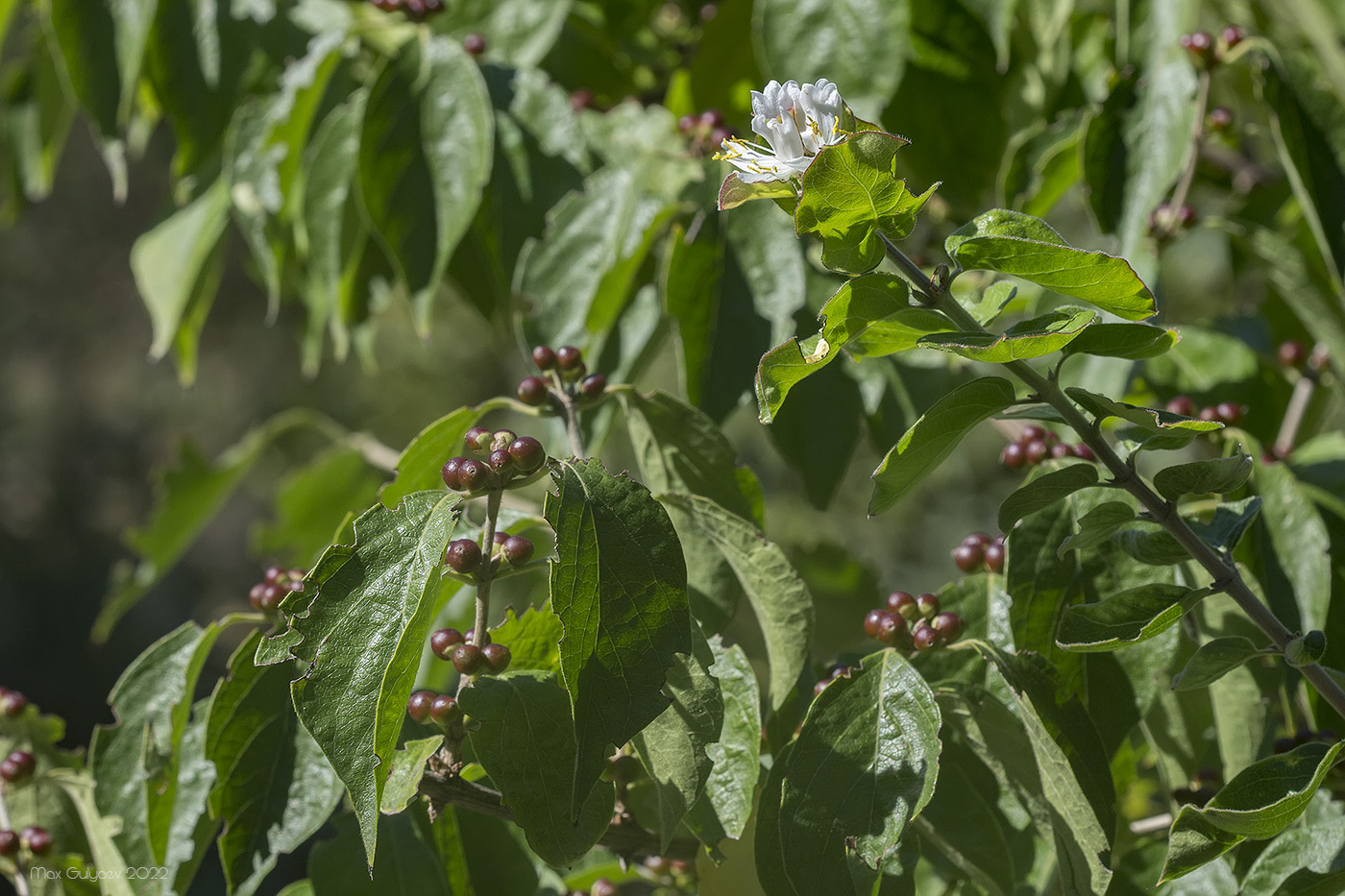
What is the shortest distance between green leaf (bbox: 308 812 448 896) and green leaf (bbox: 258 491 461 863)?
9.7 inches

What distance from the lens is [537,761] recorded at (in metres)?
0.62

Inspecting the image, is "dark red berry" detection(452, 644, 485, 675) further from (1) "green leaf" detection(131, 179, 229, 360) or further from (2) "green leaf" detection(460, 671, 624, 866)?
(1) "green leaf" detection(131, 179, 229, 360)

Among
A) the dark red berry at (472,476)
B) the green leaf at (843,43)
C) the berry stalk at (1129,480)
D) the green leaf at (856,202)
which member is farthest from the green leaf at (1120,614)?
the green leaf at (843,43)

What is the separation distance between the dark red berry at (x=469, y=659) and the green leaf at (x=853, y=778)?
0.20m

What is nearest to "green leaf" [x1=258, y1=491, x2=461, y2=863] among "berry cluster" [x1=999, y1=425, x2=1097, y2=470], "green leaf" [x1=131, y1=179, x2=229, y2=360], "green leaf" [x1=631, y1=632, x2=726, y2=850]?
"green leaf" [x1=631, y1=632, x2=726, y2=850]

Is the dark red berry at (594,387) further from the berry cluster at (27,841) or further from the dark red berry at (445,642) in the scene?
the berry cluster at (27,841)

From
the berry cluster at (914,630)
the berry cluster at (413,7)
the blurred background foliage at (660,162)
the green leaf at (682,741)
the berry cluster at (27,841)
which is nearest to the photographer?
the green leaf at (682,741)

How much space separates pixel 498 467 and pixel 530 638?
0.43 feet

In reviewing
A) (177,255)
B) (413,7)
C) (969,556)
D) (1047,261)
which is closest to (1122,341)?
(1047,261)

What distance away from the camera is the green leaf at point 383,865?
0.77 meters

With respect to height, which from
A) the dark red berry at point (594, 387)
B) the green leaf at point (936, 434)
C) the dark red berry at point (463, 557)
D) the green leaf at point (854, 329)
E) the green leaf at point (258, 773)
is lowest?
the green leaf at point (258, 773)

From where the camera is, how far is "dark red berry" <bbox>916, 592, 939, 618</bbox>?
2.57ft

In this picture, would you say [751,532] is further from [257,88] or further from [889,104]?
[257,88]

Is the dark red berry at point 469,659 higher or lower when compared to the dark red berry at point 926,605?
higher
